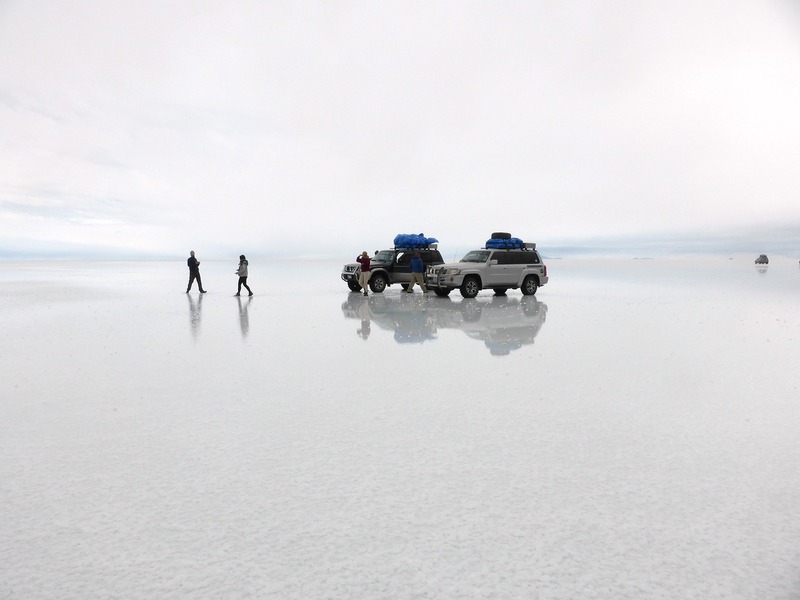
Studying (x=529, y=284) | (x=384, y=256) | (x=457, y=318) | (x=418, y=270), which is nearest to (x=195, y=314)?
(x=457, y=318)

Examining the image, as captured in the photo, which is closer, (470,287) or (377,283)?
(470,287)

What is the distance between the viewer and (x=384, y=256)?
28.9 m

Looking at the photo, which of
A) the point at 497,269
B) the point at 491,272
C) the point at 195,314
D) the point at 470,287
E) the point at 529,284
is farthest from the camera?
the point at 529,284

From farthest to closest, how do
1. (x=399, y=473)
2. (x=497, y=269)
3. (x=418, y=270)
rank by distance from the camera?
(x=418, y=270)
(x=497, y=269)
(x=399, y=473)

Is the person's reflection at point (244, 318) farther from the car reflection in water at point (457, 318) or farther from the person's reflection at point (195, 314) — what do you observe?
the car reflection in water at point (457, 318)

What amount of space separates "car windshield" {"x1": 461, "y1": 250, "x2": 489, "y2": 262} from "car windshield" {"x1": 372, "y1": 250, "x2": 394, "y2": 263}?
177 inches

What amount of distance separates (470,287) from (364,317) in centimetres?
853

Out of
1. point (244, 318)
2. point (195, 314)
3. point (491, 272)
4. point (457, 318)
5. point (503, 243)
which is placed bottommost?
point (457, 318)

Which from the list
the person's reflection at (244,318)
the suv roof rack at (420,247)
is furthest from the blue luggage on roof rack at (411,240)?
the person's reflection at (244,318)

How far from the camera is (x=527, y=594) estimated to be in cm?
311

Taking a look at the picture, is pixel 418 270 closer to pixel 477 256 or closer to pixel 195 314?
pixel 477 256

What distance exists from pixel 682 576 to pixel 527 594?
3.21 feet

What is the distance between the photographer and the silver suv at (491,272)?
24.3 meters

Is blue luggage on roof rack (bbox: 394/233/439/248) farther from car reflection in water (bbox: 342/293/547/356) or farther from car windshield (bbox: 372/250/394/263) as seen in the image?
car reflection in water (bbox: 342/293/547/356)
